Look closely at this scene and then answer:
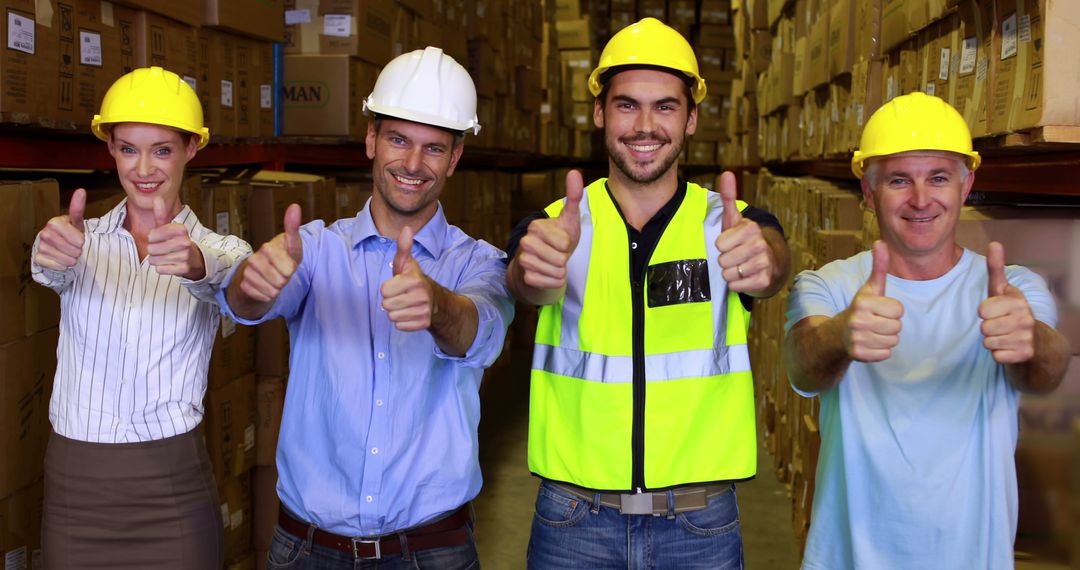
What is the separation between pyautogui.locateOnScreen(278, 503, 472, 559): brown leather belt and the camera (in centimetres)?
217

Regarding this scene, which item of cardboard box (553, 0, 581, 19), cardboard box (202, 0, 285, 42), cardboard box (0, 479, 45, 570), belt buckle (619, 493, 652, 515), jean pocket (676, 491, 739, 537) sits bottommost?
cardboard box (0, 479, 45, 570)

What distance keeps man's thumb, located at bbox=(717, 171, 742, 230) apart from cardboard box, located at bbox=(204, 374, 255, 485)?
7.55 ft

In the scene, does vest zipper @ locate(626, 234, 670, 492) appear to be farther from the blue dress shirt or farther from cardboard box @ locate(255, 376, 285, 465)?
cardboard box @ locate(255, 376, 285, 465)

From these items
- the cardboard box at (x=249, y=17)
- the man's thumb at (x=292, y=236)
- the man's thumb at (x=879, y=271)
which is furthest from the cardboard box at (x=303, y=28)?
the man's thumb at (x=879, y=271)

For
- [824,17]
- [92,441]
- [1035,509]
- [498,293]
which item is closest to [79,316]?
[92,441]

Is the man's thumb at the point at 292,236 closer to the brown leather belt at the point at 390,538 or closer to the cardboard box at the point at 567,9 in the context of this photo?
the brown leather belt at the point at 390,538

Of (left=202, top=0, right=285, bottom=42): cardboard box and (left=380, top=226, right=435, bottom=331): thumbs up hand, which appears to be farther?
(left=202, top=0, right=285, bottom=42): cardboard box

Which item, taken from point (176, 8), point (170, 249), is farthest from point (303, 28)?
point (170, 249)

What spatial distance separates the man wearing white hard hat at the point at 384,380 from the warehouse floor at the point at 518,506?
8.49 ft

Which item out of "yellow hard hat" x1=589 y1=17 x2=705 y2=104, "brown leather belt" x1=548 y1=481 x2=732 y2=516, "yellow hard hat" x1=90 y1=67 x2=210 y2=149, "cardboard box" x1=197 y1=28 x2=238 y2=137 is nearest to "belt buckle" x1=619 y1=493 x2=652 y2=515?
"brown leather belt" x1=548 y1=481 x2=732 y2=516

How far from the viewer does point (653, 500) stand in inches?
86.7

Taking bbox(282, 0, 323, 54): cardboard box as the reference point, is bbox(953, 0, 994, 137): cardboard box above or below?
below

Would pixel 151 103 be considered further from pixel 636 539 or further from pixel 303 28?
pixel 303 28

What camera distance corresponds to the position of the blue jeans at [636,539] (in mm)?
2213
